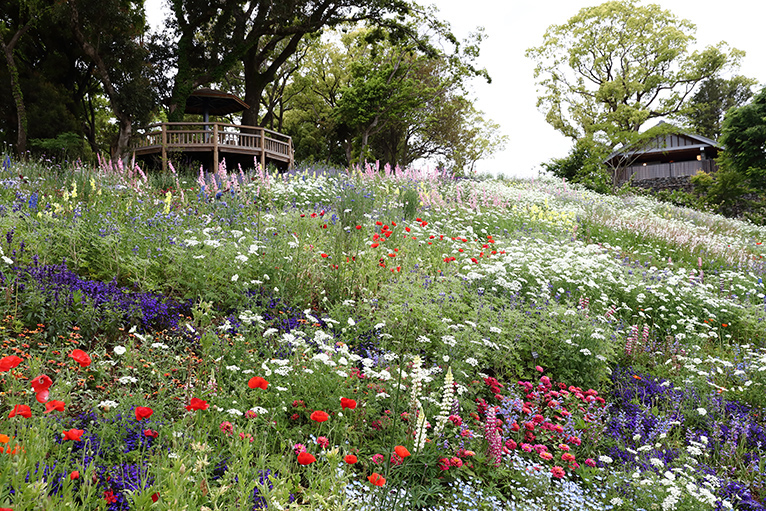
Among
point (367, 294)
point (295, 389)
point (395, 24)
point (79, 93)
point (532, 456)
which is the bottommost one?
point (532, 456)

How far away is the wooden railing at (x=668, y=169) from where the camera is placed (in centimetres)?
2980

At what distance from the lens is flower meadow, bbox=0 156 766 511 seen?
78.7 inches

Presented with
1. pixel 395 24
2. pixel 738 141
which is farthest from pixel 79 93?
pixel 738 141

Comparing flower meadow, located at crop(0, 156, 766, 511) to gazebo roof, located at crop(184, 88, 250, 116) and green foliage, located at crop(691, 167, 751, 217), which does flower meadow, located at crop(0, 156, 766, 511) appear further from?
green foliage, located at crop(691, 167, 751, 217)

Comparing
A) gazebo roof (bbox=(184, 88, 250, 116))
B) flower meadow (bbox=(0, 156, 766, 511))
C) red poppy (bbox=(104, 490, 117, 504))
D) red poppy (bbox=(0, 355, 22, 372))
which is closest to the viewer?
red poppy (bbox=(0, 355, 22, 372))

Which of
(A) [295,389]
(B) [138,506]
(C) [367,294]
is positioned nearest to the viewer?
(B) [138,506]

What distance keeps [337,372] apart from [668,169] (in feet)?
117

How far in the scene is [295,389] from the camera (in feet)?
9.25

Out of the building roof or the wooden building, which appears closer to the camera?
the building roof

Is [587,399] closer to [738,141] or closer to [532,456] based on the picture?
[532,456]

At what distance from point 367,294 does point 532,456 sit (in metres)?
2.23

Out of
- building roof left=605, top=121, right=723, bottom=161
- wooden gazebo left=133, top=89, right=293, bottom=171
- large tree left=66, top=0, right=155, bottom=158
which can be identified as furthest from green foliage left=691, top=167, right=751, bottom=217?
large tree left=66, top=0, right=155, bottom=158

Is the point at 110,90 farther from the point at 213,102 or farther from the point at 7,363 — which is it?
the point at 7,363

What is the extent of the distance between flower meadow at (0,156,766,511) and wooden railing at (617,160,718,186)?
28.4 metres
